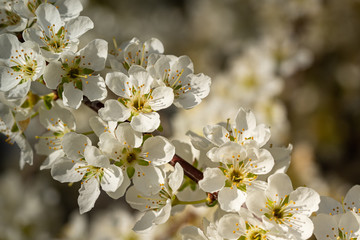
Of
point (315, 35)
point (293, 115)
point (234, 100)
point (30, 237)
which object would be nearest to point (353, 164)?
point (293, 115)

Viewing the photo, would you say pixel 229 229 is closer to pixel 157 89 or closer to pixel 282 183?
pixel 282 183

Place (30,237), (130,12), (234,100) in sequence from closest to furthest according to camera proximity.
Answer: (30,237) → (234,100) → (130,12)

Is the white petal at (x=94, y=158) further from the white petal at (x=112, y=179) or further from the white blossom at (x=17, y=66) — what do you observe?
the white blossom at (x=17, y=66)

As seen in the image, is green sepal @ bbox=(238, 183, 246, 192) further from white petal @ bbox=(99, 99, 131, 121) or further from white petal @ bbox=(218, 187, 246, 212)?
white petal @ bbox=(99, 99, 131, 121)

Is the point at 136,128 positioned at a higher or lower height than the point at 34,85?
higher

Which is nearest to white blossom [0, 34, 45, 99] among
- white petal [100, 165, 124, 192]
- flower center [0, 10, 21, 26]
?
flower center [0, 10, 21, 26]

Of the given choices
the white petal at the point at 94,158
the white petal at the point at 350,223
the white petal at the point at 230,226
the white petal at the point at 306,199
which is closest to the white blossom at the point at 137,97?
the white petal at the point at 94,158

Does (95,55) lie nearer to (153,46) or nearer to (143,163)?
(153,46)
